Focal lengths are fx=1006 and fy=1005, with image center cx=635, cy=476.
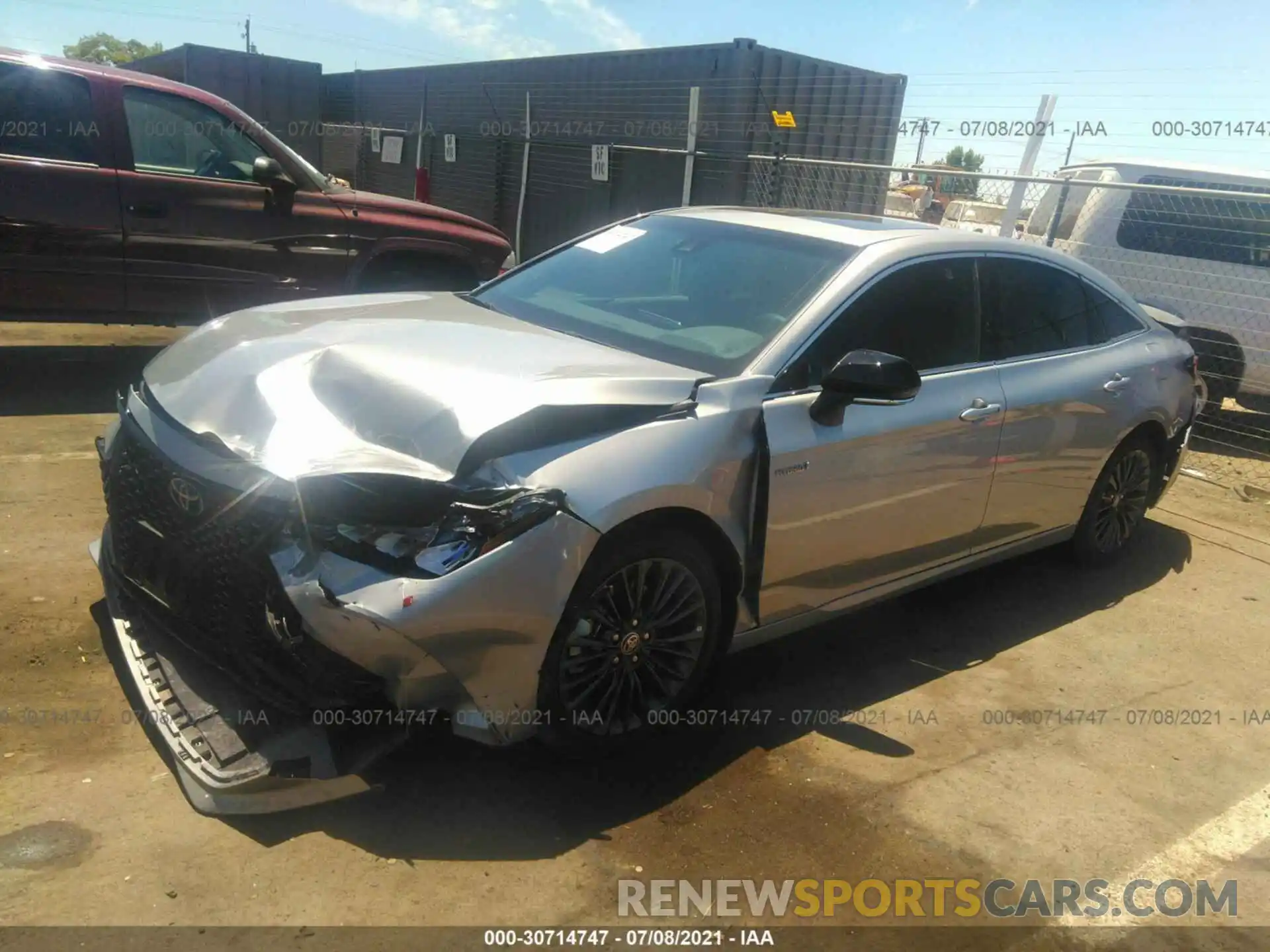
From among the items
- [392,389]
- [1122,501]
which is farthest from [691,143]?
[392,389]

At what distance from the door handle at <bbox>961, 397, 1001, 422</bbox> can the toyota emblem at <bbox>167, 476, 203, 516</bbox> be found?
9.08 feet

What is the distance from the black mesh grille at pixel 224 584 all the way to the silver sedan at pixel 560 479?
0.03 ft

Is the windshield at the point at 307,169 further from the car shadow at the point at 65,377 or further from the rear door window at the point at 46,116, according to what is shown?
the car shadow at the point at 65,377

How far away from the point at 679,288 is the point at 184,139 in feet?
14.6

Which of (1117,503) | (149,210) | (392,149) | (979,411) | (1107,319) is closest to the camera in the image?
(979,411)

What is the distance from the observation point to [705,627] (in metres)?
3.29

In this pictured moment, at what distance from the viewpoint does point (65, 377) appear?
6949mm

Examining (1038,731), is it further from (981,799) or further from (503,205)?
(503,205)

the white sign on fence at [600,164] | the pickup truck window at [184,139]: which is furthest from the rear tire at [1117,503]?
the white sign on fence at [600,164]

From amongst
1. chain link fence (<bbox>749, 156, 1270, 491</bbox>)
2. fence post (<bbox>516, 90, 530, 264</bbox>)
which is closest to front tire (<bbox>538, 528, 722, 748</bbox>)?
chain link fence (<bbox>749, 156, 1270, 491</bbox>)

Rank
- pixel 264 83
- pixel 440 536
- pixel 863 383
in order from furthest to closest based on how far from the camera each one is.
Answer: pixel 264 83 → pixel 863 383 → pixel 440 536

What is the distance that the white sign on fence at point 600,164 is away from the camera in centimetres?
1091

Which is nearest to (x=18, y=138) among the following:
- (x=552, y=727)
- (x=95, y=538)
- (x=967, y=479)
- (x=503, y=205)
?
(x=95, y=538)

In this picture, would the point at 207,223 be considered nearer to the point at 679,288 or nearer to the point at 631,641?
the point at 679,288
